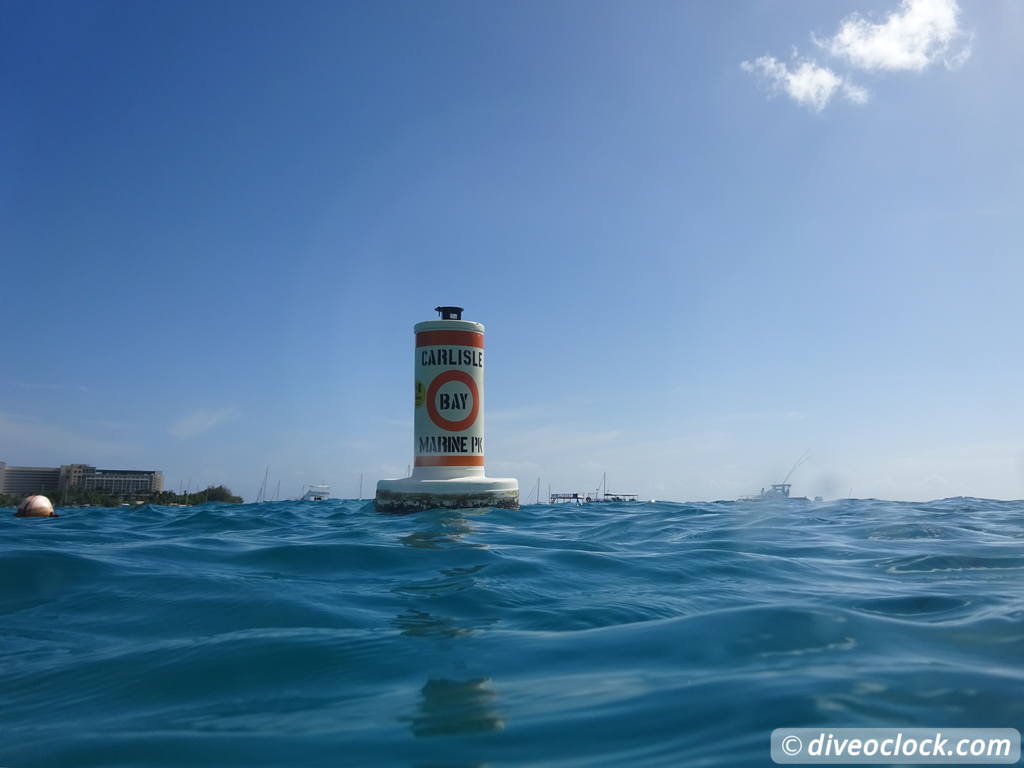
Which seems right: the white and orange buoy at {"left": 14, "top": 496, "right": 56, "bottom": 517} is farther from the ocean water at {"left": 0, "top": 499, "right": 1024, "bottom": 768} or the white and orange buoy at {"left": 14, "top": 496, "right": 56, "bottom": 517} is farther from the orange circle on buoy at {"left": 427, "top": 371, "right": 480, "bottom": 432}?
the orange circle on buoy at {"left": 427, "top": 371, "right": 480, "bottom": 432}

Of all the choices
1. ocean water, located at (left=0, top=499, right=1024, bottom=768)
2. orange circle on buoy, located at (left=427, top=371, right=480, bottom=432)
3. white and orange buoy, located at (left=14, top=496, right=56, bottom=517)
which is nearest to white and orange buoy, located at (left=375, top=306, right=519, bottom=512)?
orange circle on buoy, located at (left=427, top=371, right=480, bottom=432)

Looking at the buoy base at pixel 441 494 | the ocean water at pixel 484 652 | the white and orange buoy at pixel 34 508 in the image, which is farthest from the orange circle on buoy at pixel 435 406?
the white and orange buoy at pixel 34 508

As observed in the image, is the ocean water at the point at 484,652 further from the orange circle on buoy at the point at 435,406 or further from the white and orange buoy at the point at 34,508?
the white and orange buoy at the point at 34,508

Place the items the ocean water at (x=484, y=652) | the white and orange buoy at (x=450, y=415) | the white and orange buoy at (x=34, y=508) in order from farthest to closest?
the white and orange buoy at (x=450, y=415)
the white and orange buoy at (x=34, y=508)
the ocean water at (x=484, y=652)

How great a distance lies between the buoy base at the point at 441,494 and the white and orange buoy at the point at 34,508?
6464 mm

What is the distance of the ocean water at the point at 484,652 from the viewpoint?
2479 millimetres

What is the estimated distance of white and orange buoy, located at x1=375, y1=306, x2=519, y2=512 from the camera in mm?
13336

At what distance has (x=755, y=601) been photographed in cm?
461

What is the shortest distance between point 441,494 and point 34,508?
792 centimetres

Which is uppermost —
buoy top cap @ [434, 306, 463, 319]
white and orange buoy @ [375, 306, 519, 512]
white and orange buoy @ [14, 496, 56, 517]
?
buoy top cap @ [434, 306, 463, 319]

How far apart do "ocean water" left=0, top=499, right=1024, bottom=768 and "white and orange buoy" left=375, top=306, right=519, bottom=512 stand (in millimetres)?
6388

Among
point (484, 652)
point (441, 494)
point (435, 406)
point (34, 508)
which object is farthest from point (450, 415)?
point (484, 652)

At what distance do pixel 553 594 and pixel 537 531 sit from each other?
458cm

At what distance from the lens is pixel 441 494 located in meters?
12.8
